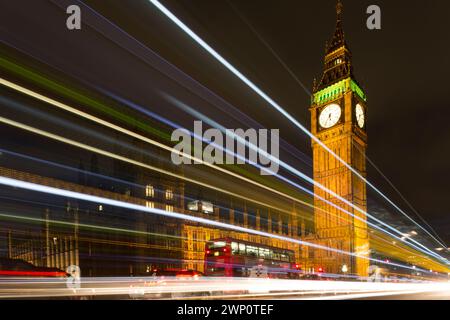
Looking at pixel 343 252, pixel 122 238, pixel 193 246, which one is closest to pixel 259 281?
pixel 122 238

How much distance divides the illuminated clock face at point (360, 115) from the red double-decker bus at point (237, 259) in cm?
4400

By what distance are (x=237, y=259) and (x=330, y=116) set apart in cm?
4738

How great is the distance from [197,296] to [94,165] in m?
42.9

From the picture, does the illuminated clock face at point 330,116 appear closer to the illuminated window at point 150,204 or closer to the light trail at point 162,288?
the illuminated window at point 150,204

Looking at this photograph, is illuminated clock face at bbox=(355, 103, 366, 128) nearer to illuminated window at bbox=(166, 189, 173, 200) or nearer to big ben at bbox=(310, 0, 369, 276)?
big ben at bbox=(310, 0, 369, 276)

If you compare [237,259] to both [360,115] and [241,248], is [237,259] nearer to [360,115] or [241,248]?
[241,248]

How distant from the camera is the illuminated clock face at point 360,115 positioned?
65.9m

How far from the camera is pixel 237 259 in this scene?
80.8 feet

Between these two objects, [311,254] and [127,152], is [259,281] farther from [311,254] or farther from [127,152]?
[311,254]

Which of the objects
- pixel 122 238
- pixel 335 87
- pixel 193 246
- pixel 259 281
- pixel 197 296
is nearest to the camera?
pixel 197 296

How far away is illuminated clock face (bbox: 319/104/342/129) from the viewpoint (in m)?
65.7

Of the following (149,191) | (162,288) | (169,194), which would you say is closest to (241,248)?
(162,288)

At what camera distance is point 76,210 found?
4334cm

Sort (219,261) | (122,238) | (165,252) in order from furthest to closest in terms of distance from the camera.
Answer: (165,252) → (122,238) → (219,261)
